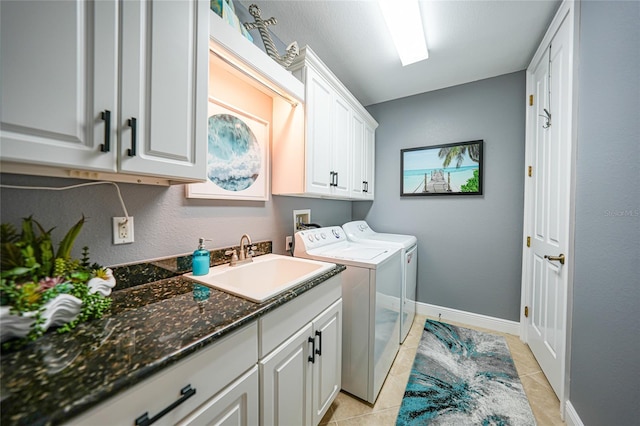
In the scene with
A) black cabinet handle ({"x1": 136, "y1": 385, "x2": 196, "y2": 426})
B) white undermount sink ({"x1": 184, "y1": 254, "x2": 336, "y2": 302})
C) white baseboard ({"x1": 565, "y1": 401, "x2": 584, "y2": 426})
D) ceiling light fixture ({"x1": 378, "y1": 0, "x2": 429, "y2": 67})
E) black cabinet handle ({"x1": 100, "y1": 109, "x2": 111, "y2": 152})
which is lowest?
white baseboard ({"x1": 565, "y1": 401, "x2": 584, "y2": 426})

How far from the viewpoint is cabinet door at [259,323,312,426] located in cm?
90

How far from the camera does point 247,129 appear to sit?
157cm

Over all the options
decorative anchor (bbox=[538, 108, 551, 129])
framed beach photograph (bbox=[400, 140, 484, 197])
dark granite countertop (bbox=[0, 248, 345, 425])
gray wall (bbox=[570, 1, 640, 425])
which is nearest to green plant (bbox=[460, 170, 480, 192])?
framed beach photograph (bbox=[400, 140, 484, 197])

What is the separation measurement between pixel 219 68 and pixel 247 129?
365 millimetres

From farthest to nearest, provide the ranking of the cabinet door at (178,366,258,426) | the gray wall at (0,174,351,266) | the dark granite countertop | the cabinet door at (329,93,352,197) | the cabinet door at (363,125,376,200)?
the cabinet door at (363,125,376,200) < the cabinet door at (329,93,352,197) < the gray wall at (0,174,351,266) < the cabinet door at (178,366,258,426) < the dark granite countertop

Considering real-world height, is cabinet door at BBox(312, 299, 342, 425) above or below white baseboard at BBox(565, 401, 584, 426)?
above

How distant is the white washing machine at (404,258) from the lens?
6.89 ft

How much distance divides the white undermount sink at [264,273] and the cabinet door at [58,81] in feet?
2.27

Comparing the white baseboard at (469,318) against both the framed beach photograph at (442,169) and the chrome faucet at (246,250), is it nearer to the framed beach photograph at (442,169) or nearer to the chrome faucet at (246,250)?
the framed beach photograph at (442,169)

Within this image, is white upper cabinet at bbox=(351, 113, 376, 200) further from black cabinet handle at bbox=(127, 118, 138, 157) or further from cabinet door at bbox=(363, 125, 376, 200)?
black cabinet handle at bbox=(127, 118, 138, 157)

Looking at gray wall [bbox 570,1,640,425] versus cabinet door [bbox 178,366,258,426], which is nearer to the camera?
cabinet door [bbox 178,366,258,426]

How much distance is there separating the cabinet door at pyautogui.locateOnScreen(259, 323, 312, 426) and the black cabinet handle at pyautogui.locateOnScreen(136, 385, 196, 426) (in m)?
0.28

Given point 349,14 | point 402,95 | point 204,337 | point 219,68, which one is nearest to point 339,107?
point 349,14

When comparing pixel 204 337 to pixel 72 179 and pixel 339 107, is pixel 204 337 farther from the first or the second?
pixel 339 107
